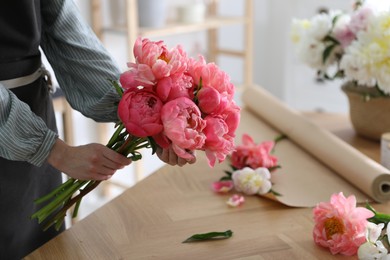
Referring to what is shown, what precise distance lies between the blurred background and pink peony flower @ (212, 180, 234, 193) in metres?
1.47

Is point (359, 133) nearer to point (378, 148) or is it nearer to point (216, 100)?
point (378, 148)

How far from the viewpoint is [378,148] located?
1.67m

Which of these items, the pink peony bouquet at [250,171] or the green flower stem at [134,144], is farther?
the pink peony bouquet at [250,171]

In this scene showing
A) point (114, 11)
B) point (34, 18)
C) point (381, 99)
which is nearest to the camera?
point (34, 18)

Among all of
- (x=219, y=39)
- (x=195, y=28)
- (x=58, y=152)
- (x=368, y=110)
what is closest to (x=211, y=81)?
(x=58, y=152)

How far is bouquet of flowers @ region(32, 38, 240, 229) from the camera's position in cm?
96

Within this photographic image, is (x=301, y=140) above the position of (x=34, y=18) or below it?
below

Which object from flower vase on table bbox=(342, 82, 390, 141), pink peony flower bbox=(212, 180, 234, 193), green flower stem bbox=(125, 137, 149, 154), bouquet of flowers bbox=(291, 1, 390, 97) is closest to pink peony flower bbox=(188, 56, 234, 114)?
green flower stem bbox=(125, 137, 149, 154)

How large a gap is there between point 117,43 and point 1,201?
77.0 inches

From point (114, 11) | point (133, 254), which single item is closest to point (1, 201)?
point (133, 254)

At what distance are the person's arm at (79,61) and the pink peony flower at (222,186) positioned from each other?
31 centimetres

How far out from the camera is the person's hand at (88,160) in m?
1.05

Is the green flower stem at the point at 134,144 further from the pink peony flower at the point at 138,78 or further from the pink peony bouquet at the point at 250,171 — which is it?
the pink peony bouquet at the point at 250,171

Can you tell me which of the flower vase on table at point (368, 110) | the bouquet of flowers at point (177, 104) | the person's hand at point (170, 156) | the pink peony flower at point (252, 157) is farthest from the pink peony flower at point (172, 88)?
the flower vase on table at point (368, 110)
